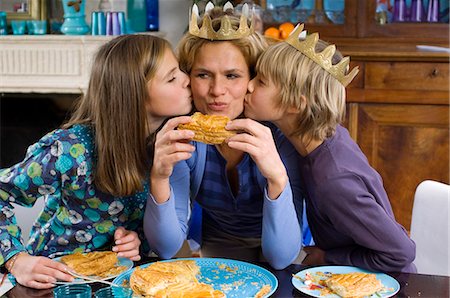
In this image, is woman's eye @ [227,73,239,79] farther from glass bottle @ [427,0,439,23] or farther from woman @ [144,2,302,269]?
glass bottle @ [427,0,439,23]

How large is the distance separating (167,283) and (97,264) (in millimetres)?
203

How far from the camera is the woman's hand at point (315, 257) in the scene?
1.71 meters

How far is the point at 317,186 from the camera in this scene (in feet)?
5.36

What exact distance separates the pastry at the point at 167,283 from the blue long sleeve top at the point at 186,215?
22cm

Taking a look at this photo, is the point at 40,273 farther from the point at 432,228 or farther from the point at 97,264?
the point at 432,228

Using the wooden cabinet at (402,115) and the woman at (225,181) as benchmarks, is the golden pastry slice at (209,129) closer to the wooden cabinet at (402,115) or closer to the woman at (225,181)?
the woman at (225,181)

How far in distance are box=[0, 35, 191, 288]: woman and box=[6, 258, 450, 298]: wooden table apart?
24 centimetres

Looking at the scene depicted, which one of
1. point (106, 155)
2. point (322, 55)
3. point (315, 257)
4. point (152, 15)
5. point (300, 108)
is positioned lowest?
point (315, 257)

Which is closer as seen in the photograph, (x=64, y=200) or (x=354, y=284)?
(x=354, y=284)

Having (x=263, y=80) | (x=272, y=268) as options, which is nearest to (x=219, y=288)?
(x=272, y=268)

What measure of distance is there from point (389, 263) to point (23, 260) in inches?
30.8

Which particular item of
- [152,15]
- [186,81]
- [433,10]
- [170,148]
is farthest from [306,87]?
[152,15]

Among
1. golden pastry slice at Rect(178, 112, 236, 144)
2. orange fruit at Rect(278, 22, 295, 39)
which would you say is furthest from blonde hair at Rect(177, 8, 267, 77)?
orange fruit at Rect(278, 22, 295, 39)

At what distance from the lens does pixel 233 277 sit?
4.63 ft
